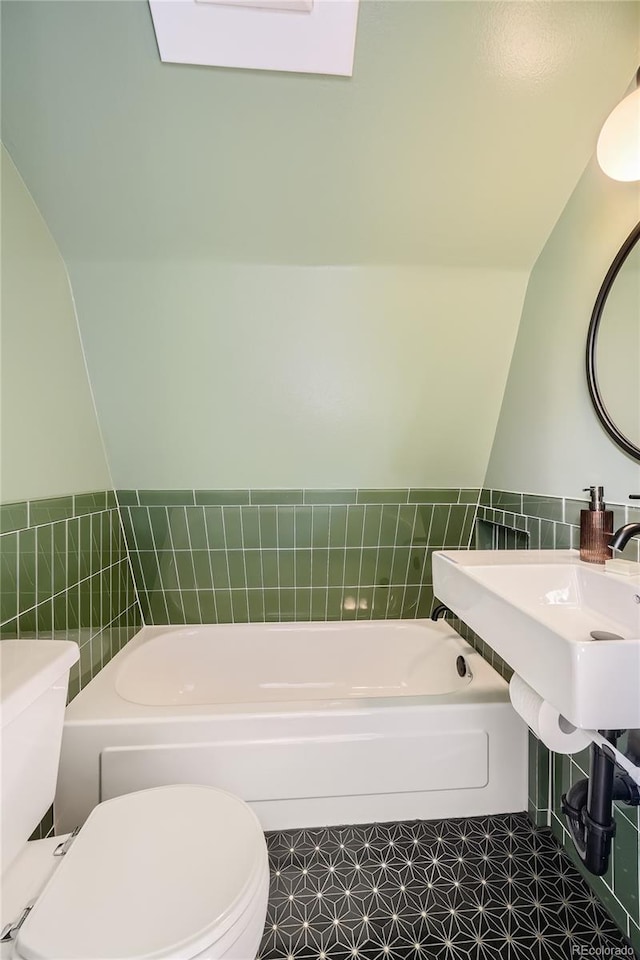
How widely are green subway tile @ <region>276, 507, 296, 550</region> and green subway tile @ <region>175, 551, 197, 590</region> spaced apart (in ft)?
1.53

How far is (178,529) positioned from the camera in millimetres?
2391

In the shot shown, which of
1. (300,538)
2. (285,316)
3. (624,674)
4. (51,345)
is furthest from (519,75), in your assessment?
(300,538)

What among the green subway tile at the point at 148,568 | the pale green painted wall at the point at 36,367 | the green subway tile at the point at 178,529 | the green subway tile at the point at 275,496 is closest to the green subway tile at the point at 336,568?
the green subway tile at the point at 275,496

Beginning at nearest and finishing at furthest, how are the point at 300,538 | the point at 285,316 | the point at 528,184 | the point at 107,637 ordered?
the point at 528,184, the point at 285,316, the point at 107,637, the point at 300,538

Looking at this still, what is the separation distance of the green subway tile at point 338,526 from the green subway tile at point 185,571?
719mm

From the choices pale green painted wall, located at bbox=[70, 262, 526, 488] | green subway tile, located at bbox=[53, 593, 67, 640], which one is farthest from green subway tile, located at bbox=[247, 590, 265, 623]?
green subway tile, located at bbox=[53, 593, 67, 640]

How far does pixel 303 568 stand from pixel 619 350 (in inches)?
65.2

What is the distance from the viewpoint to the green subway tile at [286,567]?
2457mm

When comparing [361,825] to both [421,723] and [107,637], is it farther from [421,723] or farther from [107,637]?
[107,637]

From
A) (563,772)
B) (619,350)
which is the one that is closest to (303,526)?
(563,772)

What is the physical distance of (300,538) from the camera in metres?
2.44

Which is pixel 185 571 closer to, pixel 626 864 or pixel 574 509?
pixel 574 509

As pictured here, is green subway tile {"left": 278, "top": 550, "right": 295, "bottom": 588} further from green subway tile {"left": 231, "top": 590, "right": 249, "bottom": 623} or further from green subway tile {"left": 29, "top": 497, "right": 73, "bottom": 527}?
green subway tile {"left": 29, "top": 497, "right": 73, "bottom": 527}

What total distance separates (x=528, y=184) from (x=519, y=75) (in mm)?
318
